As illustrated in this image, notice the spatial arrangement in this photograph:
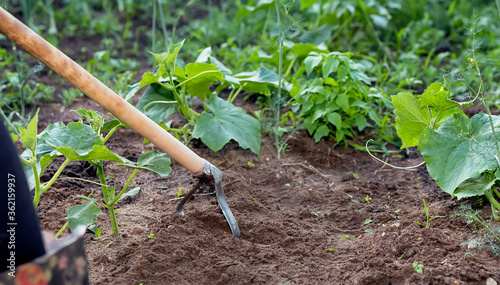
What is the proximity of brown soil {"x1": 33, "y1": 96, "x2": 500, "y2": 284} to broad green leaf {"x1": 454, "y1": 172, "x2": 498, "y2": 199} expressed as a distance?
13cm

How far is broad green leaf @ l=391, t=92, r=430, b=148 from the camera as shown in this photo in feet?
6.72

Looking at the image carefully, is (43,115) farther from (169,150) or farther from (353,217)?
(353,217)

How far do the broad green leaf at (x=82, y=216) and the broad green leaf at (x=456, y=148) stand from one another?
1.28 m

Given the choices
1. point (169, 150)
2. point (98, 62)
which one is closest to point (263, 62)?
point (98, 62)

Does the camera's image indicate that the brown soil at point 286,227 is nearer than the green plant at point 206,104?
Yes

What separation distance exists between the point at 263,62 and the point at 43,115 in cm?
147

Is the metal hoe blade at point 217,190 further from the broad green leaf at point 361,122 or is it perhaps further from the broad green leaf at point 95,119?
the broad green leaf at point 361,122

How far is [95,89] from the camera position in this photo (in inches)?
65.0

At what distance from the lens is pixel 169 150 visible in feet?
5.75

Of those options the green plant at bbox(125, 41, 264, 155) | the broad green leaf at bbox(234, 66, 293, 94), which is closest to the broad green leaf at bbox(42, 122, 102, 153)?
the green plant at bbox(125, 41, 264, 155)

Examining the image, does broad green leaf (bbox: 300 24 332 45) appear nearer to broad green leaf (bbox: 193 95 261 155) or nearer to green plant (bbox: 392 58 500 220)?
broad green leaf (bbox: 193 95 261 155)

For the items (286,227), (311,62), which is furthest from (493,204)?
(311,62)

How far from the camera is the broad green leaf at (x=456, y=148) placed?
1.87 meters

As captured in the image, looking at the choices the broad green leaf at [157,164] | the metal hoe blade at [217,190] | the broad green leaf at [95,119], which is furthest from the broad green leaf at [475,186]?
the broad green leaf at [95,119]
